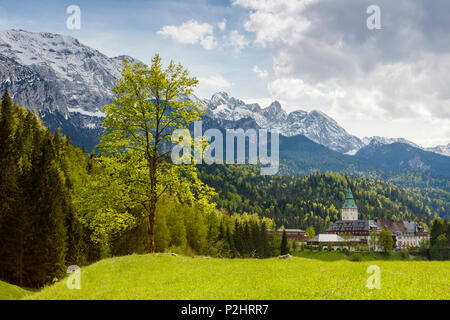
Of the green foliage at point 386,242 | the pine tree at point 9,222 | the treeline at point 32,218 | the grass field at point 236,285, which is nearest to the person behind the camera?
the grass field at point 236,285

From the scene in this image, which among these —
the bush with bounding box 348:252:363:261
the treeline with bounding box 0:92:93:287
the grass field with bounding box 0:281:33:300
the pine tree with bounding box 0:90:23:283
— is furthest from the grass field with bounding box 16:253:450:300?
the bush with bounding box 348:252:363:261

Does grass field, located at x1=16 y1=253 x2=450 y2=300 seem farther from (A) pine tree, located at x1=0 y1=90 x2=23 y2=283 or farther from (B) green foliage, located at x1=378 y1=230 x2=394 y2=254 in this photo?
(B) green foliage, located at x1=378 y1=230 x2=394 y2=254

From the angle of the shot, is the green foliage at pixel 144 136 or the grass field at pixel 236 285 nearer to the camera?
the grass field at pixel 236 285

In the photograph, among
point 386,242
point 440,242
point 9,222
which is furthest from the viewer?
point 386,242

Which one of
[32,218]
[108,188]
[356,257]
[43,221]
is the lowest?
[356,257]

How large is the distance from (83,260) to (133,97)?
47.4m

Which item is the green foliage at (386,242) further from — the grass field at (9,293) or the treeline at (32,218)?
the grass field at (9,293)

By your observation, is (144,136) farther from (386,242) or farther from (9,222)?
(386,242)

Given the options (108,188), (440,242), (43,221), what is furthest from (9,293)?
(440,242)

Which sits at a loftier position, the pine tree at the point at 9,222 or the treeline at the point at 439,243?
the pine tree at the point at 9,222

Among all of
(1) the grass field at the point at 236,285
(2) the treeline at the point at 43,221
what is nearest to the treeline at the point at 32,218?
(2) the treeline at the point at 43,221
